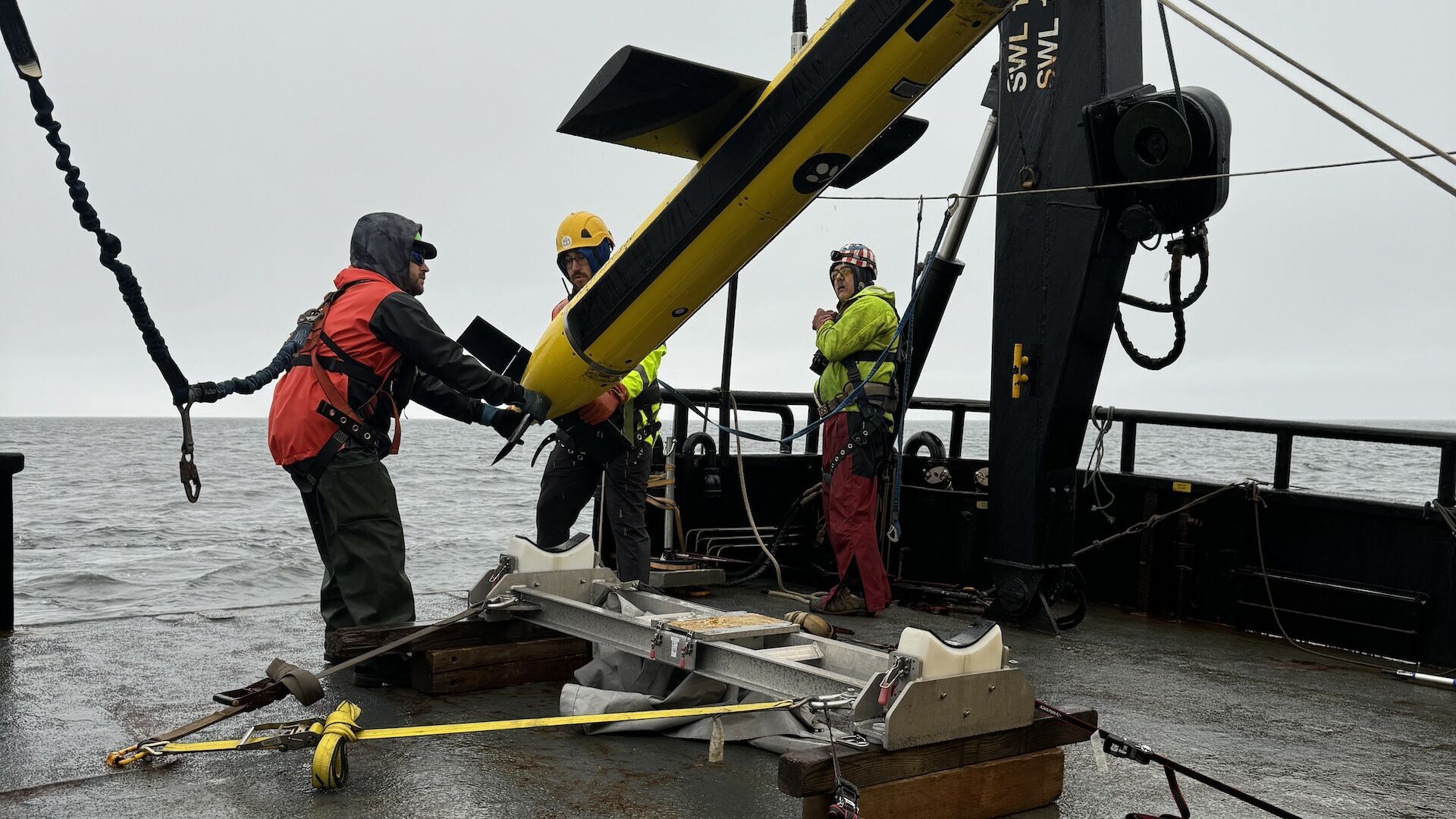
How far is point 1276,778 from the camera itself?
156 inches

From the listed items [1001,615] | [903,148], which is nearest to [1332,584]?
[1001,615]

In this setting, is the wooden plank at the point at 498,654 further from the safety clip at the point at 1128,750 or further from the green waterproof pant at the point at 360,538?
the safety clip at the point at 1128,750

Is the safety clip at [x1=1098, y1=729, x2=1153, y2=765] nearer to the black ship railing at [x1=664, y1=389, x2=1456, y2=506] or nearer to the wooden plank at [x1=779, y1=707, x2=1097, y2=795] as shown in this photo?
the wooden plank at [x1=779, y1=707, x2=1097, y2=795]

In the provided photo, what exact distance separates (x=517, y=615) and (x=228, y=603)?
1106cm

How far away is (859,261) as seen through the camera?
7.01m

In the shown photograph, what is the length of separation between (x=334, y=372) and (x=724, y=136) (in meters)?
1.83

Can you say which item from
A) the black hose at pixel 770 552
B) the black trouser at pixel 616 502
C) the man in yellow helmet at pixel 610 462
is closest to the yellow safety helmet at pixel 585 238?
the man in yellow helmet at pixel 610 462

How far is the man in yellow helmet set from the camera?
604 cm

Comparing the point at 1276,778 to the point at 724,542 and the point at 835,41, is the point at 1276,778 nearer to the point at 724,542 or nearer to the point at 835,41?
the point at 835,41

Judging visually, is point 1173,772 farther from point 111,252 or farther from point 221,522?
point 221,522

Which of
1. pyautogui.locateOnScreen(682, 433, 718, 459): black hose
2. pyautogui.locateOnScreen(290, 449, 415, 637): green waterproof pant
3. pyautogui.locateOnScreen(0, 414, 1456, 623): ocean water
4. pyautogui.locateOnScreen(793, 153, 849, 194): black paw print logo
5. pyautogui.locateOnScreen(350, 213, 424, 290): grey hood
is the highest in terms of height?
pyautogui.locateOnScreen(793, 153, 849, 194): black paw print logo

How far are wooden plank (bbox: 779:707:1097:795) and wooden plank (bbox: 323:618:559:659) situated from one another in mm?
2071

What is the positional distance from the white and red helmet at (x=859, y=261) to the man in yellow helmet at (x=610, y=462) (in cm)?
134

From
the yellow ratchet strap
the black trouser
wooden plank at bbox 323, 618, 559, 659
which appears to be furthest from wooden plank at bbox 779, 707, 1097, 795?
the black trouser
